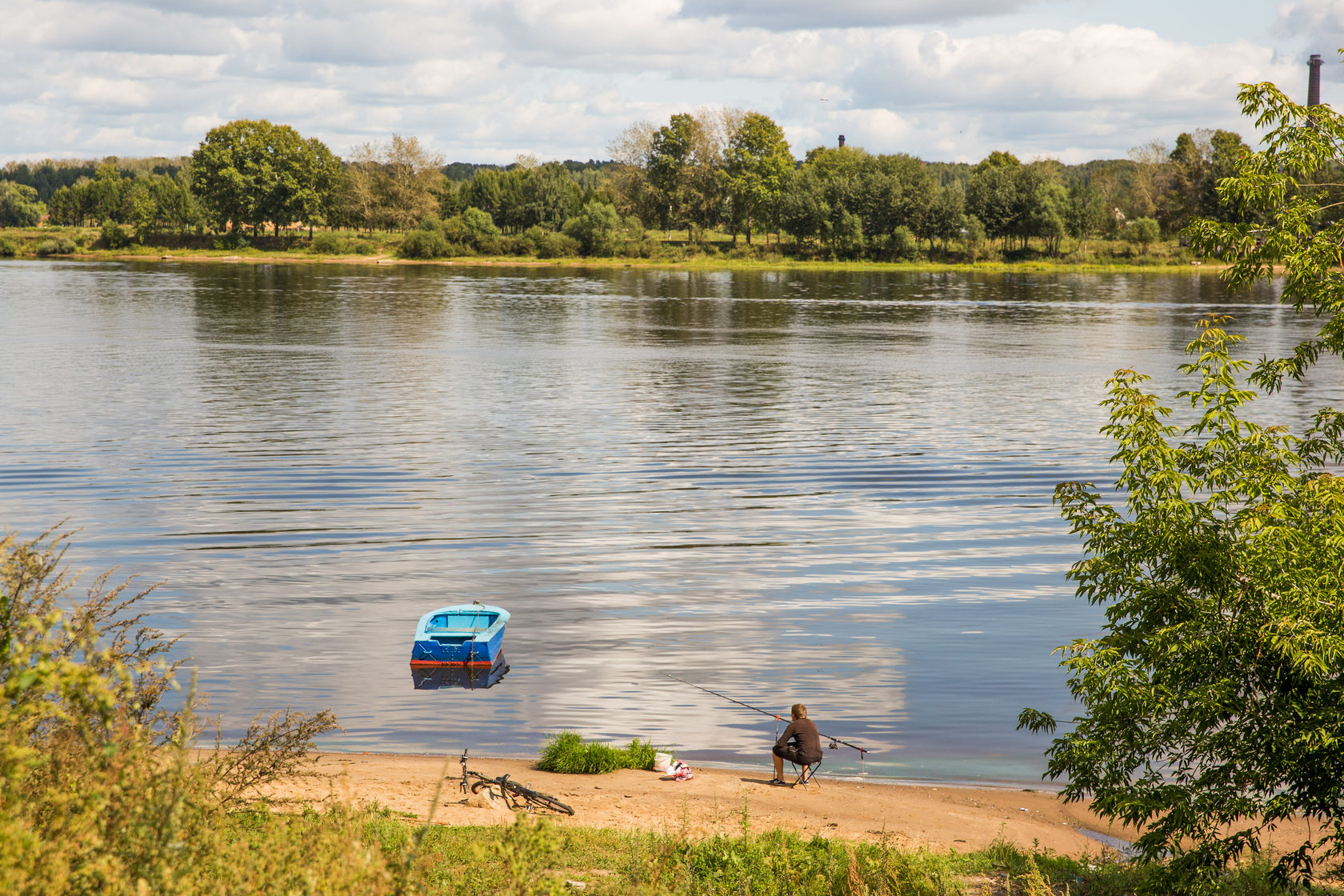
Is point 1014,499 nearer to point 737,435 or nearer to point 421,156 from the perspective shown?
point 737,435

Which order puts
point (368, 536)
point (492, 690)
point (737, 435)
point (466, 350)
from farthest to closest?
point (466, 350)
point (737, 435)
point (368, 536)
point (492, 690)

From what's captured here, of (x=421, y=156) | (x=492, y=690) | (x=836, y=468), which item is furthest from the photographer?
(x=421, y=156)

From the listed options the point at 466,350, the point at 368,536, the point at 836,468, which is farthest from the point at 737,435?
the point at 466,350

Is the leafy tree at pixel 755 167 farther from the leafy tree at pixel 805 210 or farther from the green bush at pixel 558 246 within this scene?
the green bush at pixel 558 246

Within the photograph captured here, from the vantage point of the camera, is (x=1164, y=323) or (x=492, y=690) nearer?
(x=492, y=690)

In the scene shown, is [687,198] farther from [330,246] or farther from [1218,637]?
[1218,637]

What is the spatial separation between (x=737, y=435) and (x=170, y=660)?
25282 mm

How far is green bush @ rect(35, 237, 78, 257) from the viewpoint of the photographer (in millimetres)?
170750

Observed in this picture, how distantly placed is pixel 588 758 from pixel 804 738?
320 cm

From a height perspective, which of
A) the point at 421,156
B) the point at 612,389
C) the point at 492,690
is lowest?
the point at 492,690

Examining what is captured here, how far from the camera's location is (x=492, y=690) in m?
19.2

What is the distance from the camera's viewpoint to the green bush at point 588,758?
52.0 ft

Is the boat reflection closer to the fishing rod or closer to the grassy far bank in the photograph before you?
the fishing rod

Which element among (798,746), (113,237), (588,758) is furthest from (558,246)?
(798,746)
